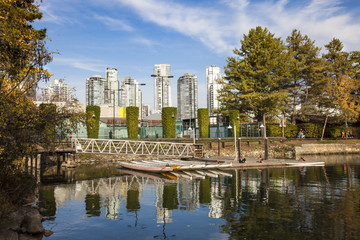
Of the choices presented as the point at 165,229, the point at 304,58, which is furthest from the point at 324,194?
the point at 304,58

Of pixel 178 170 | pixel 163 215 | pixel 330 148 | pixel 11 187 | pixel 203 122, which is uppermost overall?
pixel 203 122

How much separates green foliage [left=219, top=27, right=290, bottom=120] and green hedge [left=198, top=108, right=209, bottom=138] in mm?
4281

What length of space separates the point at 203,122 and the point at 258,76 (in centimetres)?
1254

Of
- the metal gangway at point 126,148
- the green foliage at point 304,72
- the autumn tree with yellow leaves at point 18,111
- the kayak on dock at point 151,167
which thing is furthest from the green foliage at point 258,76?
the autumn tree with yellow leaves at point 18,111

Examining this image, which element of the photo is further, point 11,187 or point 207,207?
point 207,207

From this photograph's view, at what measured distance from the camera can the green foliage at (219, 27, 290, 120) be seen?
51.0 metres

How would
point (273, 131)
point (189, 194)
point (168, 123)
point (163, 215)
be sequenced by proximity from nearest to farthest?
point (163, 215)
point (189, 194)
point (168, 123)
point (273, 131)

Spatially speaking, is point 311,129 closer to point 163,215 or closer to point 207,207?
point 207,207

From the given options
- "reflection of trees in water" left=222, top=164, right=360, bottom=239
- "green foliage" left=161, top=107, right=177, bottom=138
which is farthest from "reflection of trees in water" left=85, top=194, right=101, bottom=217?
"green foliage" left=161, top=107, right=177, bottom=138

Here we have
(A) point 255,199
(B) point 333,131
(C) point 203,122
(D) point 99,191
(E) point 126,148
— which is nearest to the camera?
(A) point 255,199

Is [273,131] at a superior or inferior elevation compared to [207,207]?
superior

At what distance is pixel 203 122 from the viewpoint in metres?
51.9

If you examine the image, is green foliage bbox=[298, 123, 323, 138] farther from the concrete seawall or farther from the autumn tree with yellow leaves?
the autumn tree with yellow leaves

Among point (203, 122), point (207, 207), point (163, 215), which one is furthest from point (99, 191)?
point (203, 122)
